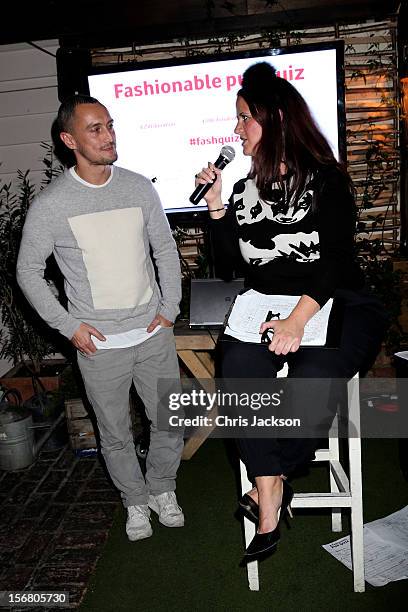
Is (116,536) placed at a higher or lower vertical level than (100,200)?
lower

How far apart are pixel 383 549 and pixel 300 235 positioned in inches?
52.5

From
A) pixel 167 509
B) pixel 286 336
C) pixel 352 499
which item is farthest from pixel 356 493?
pixel 167 509

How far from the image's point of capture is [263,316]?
211 cm

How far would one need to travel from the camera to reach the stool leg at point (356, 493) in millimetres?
2248

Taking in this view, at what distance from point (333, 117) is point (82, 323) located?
1982 mm

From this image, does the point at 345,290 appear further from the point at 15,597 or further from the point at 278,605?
the point at 15,597

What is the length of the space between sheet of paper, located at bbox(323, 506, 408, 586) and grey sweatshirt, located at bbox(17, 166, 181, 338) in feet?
4.07

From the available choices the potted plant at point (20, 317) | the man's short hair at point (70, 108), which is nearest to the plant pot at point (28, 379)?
the potted plant at point (20, 317)

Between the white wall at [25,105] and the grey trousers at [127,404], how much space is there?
226 cm

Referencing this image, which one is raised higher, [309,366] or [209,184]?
[209,184]

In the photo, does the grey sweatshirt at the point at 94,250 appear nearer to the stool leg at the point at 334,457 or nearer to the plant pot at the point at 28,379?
the stool leg at the point at 334,457

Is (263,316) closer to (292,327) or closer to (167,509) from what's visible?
(292,327)

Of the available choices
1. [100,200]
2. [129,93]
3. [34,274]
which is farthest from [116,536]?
[129,93]

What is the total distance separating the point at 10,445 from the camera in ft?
11.5
